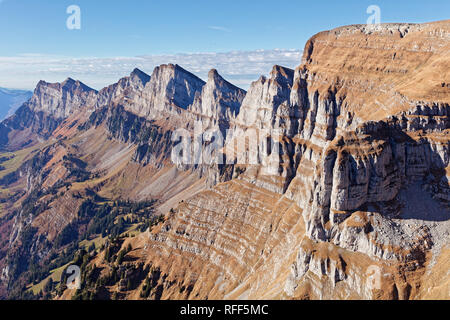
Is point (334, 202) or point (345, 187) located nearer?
point (345, 187)

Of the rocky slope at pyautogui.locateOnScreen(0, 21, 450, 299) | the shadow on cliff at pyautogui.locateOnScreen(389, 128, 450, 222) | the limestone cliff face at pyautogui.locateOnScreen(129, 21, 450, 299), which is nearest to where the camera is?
the rocky slope at pyautogui.locateOnScreen(0, 21, 450, 299)

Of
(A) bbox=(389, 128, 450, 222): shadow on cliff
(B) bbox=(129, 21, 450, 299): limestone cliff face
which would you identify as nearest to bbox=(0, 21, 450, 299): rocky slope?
(A) bbox=(389, 128, 450, 222): shadow on cliff

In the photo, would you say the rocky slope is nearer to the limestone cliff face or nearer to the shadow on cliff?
the shadow on cliff

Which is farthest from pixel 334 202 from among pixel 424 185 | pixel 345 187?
pixel 424 185

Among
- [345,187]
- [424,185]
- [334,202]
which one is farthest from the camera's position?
[424,185]

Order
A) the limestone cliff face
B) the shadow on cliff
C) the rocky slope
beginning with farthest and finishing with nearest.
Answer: the shadow on cliff < the limestone cliff face < the rocky slope

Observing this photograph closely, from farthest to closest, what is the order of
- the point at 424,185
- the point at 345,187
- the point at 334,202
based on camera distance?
the point at 424,185
the point at 334,202
the point at 345,187

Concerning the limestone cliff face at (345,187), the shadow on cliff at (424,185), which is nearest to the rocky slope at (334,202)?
the shadow on cliff at (424,185)

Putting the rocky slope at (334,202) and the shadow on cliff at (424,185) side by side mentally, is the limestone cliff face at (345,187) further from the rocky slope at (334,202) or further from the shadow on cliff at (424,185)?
the rocky slope at (334,202)

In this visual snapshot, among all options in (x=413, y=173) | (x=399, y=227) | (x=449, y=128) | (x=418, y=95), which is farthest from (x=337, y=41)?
(x=399, y=227)

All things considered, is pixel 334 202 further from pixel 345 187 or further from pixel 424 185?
pixel 424 185

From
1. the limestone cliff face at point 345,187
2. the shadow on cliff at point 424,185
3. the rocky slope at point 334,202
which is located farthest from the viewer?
the shadow on cliff at point 424,185

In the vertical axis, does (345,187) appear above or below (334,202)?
above
